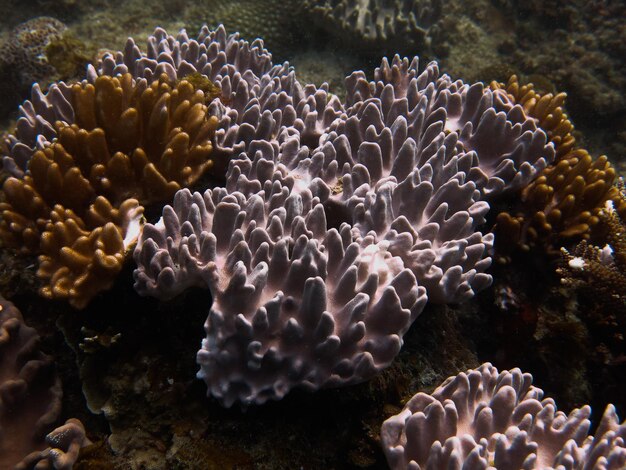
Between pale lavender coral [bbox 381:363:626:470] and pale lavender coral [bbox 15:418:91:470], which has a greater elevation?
pale lavender coral [bbox 381:363:626:470]

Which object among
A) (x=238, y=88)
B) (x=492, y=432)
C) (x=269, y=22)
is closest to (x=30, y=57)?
(x=269, y=22)

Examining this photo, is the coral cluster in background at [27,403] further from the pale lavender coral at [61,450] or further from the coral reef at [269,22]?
the coral reef at [269,22]

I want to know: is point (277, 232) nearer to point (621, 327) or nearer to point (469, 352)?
point (469, 352)

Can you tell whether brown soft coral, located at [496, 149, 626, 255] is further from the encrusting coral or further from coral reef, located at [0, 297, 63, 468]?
coral reef, located at [0, 297, 63, 468]

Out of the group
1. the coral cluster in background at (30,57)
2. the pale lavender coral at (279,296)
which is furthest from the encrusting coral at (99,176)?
the coral cluster in background at (30,57)

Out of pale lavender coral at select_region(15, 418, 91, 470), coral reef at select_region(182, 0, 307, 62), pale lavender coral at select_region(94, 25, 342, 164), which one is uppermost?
pale lavender coral at select_region(94, 25, 342, 164)

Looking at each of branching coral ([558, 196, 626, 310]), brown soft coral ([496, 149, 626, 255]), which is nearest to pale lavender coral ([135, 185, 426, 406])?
brown soft coral ([496, 149, 626, 255])

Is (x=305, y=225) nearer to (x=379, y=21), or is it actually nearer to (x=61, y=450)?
(x=61, y=450)

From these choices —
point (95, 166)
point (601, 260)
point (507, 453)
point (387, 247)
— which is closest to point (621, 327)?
point (601, 260)
